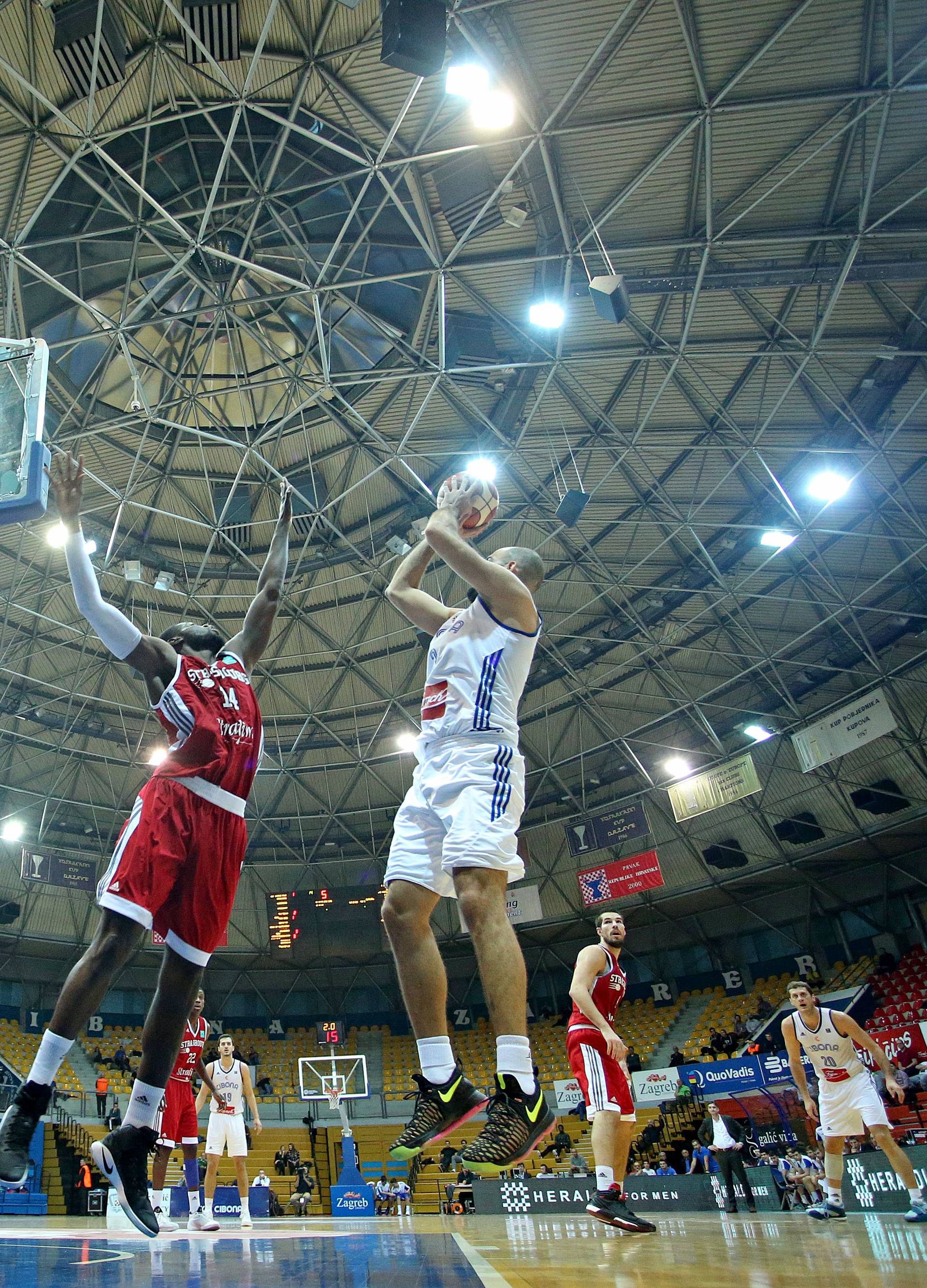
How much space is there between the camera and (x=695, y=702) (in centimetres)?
2303

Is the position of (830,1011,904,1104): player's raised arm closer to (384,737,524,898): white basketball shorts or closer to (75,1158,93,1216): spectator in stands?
(384,737,524,898): white basketball shorts

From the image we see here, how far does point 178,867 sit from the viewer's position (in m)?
3.60

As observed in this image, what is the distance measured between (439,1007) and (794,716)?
70.5 ft

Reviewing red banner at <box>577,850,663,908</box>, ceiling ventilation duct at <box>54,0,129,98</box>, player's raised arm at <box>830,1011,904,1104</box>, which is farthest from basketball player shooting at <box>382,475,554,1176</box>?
red banner at <box>577,850,663,908</box>

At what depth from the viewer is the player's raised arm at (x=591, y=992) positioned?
255 inches

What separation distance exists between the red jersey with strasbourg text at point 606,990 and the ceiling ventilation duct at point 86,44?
1205 centimetres

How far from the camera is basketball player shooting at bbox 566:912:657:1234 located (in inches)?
234

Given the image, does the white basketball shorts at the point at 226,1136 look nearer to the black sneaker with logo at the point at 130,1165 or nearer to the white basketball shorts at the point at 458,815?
the black sneaker with logo at the point at 130,1165

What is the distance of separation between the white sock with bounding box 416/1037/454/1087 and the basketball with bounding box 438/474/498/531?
2.12 metres

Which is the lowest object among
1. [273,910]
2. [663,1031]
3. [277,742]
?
[663,1031]

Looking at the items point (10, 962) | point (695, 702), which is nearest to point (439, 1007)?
point (695, 702)

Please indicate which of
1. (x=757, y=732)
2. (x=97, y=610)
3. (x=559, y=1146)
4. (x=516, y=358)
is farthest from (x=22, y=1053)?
(x=97, y=610)

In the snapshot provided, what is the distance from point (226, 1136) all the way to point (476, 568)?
9495mm

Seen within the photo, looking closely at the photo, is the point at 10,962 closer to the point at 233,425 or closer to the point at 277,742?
the point at 277,742
